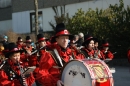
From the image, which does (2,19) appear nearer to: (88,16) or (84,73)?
(88,16)

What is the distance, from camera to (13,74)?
217 inches

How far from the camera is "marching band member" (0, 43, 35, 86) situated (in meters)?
5.38

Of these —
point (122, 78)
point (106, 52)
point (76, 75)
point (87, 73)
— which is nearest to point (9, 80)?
point (76, 75)

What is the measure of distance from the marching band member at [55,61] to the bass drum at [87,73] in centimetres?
19

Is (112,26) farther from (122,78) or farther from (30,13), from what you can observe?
(30,13)

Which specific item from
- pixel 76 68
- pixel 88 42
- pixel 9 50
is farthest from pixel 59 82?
pixel 88 42

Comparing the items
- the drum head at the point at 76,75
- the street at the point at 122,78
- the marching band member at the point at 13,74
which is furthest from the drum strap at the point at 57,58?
the street at the point at 122,78

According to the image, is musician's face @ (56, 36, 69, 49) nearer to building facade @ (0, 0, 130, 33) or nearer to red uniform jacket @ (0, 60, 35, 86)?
red uniform jacket @ (0, 60, 35, 86)

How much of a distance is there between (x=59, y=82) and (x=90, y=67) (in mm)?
546

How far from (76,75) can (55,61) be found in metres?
0.56

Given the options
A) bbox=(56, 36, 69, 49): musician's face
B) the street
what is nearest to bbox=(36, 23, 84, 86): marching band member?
bbox=(56, 36, 69, 49): musician's face

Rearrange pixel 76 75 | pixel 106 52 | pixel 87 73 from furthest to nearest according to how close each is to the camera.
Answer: pixel 106 52 < pixel 76 75 < pixel 87 73

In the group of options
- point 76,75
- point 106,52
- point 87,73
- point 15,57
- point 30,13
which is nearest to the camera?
point 87,73

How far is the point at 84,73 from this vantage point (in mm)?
4266
